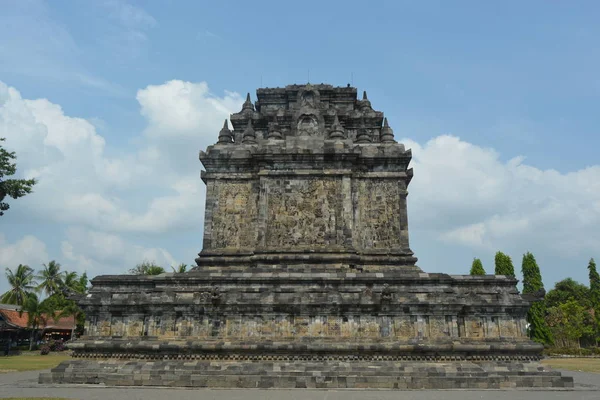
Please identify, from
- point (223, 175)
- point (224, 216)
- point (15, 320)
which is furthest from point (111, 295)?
point (15, 320)

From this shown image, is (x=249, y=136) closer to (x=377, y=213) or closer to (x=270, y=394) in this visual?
(x=377, y=213)

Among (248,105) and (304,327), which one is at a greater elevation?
(248,105)

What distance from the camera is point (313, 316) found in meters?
16.5

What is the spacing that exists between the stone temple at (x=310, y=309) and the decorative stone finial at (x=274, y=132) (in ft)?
6.12

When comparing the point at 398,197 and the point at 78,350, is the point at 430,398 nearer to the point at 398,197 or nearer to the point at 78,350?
the point at 398,197

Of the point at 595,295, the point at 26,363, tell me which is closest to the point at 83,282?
the point at 26,363

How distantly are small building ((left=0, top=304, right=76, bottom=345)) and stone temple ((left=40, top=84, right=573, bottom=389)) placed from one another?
3346cm

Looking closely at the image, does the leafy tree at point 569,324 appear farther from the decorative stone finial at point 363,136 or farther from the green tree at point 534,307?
the decorative stone finial at point 363,136

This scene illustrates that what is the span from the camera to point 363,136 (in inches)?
920

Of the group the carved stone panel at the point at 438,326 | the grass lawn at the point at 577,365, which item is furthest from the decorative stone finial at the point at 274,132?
the grass lawn at the point at 577,365

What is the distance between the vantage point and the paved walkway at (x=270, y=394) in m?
12.4

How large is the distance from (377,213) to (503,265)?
104ft

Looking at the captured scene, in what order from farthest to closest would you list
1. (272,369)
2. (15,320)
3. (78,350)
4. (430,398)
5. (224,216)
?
1. (15,320)
2. (224,216)
3. (78,350)
4. (272,369)
5. (430,398)

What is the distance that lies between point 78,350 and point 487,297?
15.6 meters
